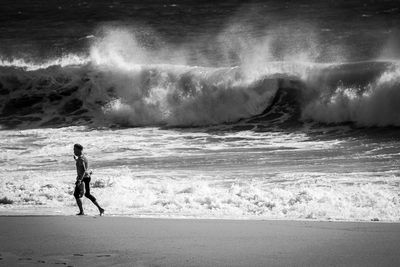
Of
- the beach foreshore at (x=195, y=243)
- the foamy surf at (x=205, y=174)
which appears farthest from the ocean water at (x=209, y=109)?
the beach foreshore at (x=195, y=243)

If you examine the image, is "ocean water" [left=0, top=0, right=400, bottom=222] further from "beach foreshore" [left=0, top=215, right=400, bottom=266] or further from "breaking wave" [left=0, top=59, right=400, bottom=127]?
"beach foreshore" [left=0, top=215, right=400, bottom=266]

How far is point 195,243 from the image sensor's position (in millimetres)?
7062

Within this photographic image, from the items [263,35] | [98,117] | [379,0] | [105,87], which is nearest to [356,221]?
[98,117]

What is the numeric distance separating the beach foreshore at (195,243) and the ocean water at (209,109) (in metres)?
1.00

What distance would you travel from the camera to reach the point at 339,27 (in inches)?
1531

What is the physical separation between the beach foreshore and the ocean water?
1.00 m

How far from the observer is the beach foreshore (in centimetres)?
625

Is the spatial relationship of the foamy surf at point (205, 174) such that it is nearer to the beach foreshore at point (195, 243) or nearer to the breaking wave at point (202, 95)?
the beach foreshore at point (195, 243)

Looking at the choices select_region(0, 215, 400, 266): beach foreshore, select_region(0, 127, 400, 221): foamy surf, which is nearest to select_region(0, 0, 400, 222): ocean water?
select_region(0, 127, 400, 221): foamy surf

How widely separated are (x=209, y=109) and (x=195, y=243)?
60.9 feet

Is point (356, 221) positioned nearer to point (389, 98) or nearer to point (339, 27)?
point (389, 98)

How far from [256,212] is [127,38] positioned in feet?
104

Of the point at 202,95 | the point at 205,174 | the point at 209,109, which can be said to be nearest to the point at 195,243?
the point at 205,174

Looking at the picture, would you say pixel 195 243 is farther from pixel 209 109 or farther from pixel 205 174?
pixel 209 109
